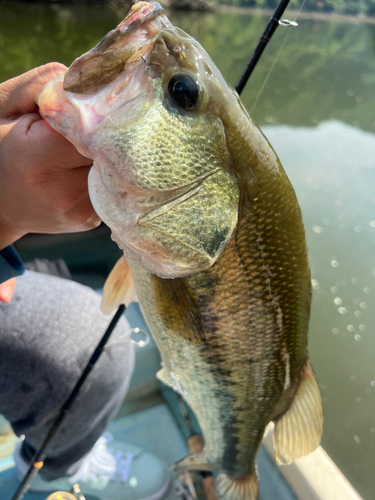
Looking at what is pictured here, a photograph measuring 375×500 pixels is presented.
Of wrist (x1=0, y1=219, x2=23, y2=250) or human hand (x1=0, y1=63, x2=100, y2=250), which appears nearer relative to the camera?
human hand (x1=0, y1=63, x2=100, y2=250)

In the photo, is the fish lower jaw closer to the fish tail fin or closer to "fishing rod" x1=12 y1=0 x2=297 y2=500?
"fishing rod" x1=12 y1=0 x2=297 y2=500

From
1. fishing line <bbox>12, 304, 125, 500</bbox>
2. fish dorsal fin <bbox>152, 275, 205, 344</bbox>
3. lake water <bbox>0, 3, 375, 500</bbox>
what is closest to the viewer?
fish dorsal fin <bbox>152, 275, 205, 344</bbox>

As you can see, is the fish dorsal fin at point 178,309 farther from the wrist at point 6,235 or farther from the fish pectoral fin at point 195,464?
the fish pectoral fin at point 195,464

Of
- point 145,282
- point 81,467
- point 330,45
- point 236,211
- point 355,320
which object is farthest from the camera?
point 330,45

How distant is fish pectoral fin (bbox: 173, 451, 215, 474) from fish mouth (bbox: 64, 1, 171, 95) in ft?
3.80

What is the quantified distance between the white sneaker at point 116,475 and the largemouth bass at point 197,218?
2.42ft

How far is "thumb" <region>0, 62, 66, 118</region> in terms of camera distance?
66 centimetres

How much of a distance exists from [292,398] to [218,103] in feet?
2.79

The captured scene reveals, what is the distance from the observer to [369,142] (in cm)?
768

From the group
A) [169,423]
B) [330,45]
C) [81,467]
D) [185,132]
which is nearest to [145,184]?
[185,132]

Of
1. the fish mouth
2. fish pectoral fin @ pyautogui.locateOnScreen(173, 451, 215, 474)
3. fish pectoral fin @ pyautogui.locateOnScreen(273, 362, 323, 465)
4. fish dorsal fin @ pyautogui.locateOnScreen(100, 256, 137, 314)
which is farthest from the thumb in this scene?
fish pectoral fin @ pyautogui.locateOnScreen(173, 451, 215, 474)

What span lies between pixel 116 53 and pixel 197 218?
311mm

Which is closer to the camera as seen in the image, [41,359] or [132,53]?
[132,53]

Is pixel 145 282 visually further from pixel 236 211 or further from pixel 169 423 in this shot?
pixel 169 423
